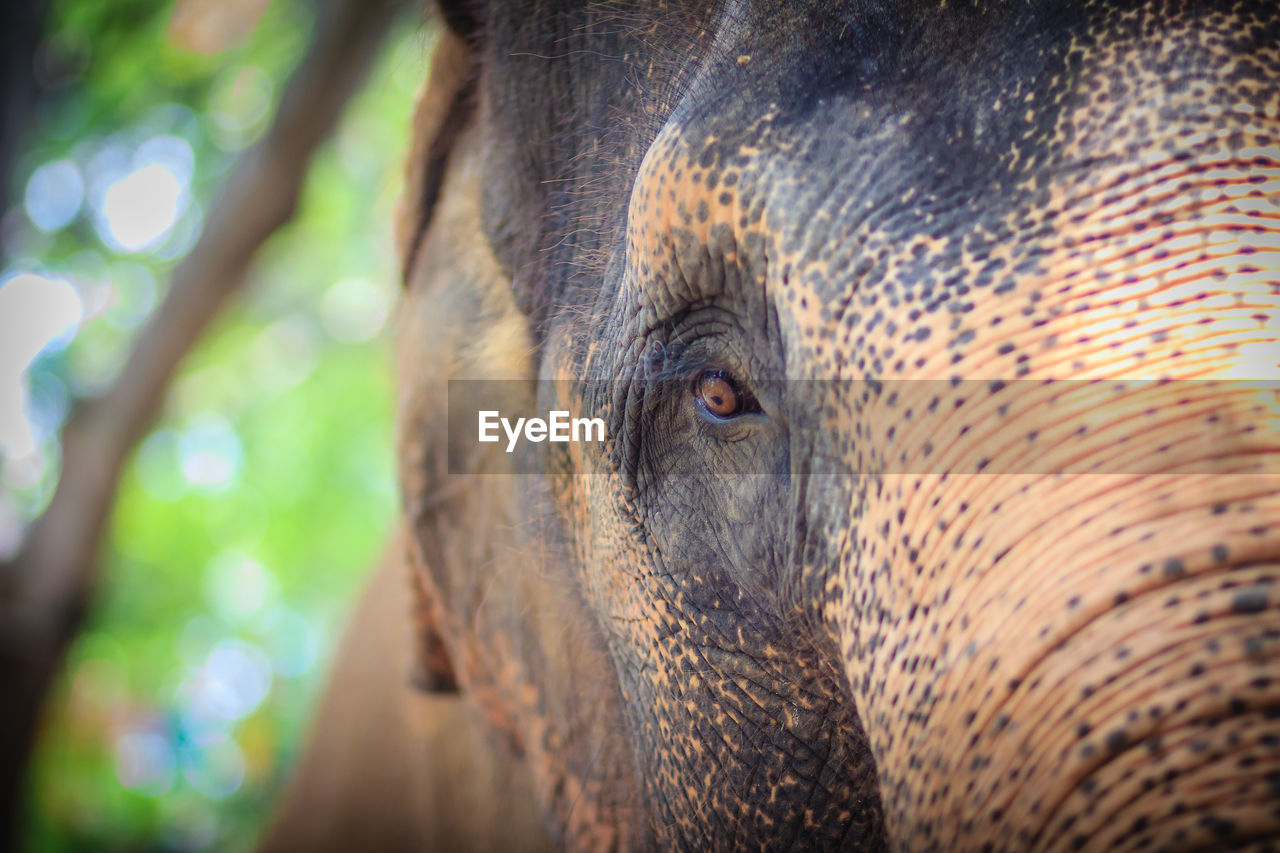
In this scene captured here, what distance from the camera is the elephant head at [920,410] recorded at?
0.71 meters

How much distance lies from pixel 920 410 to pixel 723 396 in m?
0.28

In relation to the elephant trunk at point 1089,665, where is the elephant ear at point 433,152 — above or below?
above

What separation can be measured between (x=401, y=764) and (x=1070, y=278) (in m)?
2.56

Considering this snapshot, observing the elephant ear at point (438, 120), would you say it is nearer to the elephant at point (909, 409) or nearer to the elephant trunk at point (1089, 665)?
the elephant at point (909, 409)

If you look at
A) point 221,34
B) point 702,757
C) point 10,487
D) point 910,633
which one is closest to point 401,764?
point 702,757

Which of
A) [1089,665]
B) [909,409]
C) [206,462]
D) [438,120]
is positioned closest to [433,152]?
[438,120]

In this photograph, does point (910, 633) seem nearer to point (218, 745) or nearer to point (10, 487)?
point (10, 487)

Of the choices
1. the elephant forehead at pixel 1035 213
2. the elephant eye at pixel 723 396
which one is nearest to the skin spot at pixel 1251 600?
the elephant forehead at pixel 1035 213

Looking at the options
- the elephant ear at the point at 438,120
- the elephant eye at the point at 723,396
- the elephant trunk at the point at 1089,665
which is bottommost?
the elephant trunk at the point at 1089,665

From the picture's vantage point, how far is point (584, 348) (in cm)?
131

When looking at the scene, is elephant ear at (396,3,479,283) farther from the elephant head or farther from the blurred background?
the blurred background

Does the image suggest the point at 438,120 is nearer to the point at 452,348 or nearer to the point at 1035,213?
the point at 452,348

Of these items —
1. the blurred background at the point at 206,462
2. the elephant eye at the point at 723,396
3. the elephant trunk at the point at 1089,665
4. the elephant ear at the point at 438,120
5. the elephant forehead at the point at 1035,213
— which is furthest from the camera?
the blurred background at the point at 206,462

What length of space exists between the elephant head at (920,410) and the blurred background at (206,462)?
4274 millimetres
